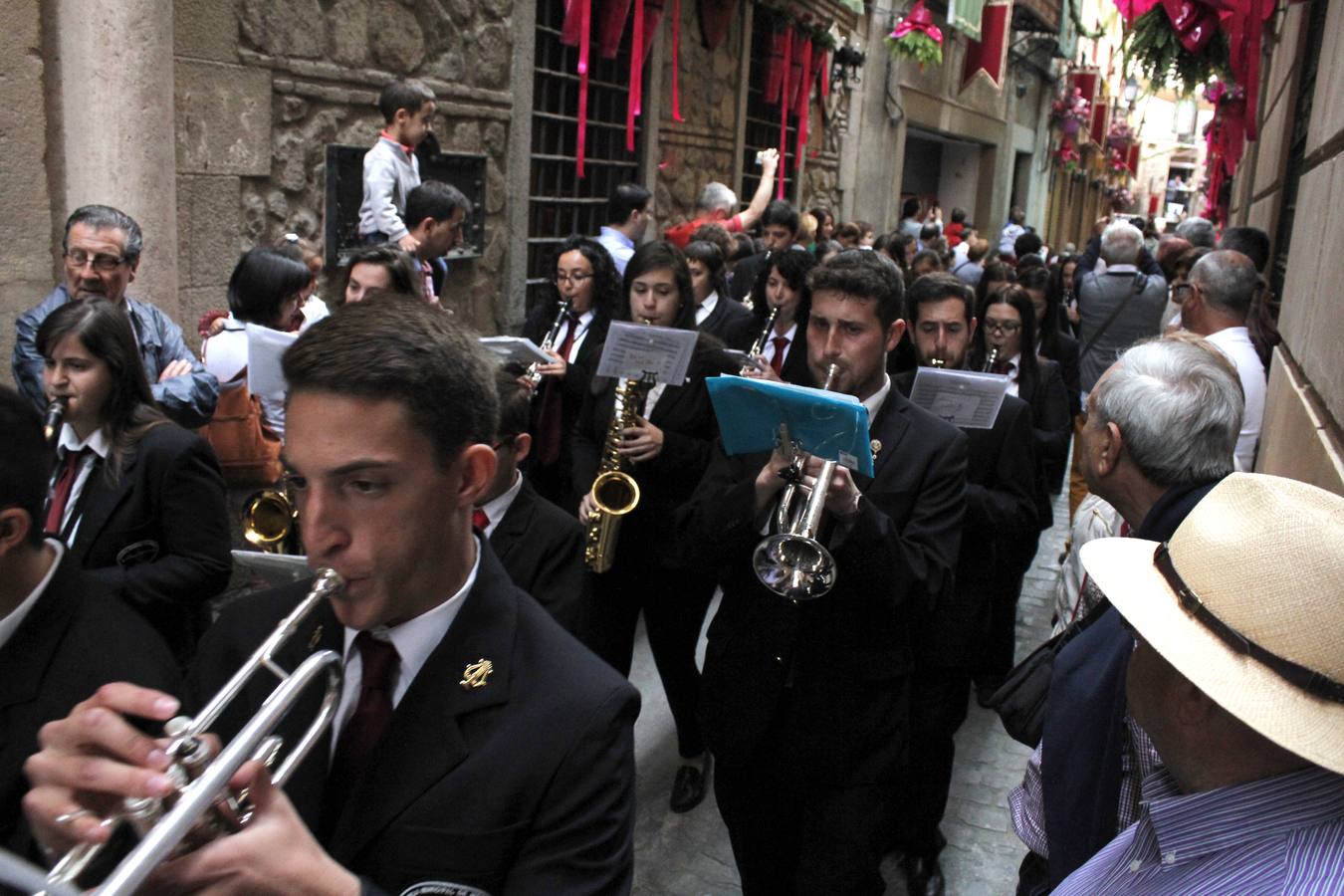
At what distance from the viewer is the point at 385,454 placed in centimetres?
164

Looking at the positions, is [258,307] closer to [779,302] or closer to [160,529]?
[160,529]

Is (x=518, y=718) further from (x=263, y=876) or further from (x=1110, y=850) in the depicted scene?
(x=1110, y=850)

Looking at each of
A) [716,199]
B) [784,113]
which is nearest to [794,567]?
[716,199]

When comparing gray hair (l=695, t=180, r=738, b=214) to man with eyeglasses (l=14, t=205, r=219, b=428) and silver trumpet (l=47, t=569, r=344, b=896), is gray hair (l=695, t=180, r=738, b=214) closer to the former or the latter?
man with eyeglasses (l=14, t=205, r=219, b=428)

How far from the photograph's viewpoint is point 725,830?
4.35m

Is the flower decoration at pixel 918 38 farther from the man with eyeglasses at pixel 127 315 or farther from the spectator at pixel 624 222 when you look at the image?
the man with eyeglasses at pixel 127 315

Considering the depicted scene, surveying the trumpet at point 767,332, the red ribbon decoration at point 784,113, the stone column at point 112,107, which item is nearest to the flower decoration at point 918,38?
the red ribbon decoration at point 784,113

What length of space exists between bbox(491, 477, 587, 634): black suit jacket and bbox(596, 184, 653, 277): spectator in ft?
15.2

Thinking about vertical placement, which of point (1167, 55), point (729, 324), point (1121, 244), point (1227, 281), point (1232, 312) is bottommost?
point (729, 324)

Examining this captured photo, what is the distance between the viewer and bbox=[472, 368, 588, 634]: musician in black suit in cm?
305

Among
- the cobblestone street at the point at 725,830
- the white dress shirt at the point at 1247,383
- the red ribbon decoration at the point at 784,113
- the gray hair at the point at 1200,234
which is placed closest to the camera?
the cobblestone street at the point at 725,830

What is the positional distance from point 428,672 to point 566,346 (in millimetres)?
4236

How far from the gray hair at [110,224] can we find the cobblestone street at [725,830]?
9.25ft

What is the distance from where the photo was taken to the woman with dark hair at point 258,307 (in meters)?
Result: 4.47
